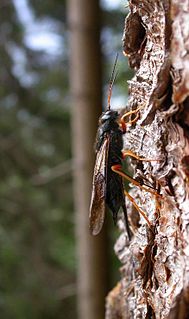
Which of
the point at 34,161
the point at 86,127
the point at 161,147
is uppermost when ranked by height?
the point at 34,161

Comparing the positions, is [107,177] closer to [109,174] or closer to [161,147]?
[109,174]

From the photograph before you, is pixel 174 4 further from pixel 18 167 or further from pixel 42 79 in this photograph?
pixel 42 79

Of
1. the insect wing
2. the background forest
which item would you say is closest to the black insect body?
the insect wing

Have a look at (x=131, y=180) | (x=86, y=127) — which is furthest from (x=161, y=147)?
(x=86, y=127)

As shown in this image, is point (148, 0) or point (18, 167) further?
point (18, 167)

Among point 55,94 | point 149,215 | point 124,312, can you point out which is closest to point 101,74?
point 124,312

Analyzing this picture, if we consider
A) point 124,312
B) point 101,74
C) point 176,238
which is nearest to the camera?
point 176,238
